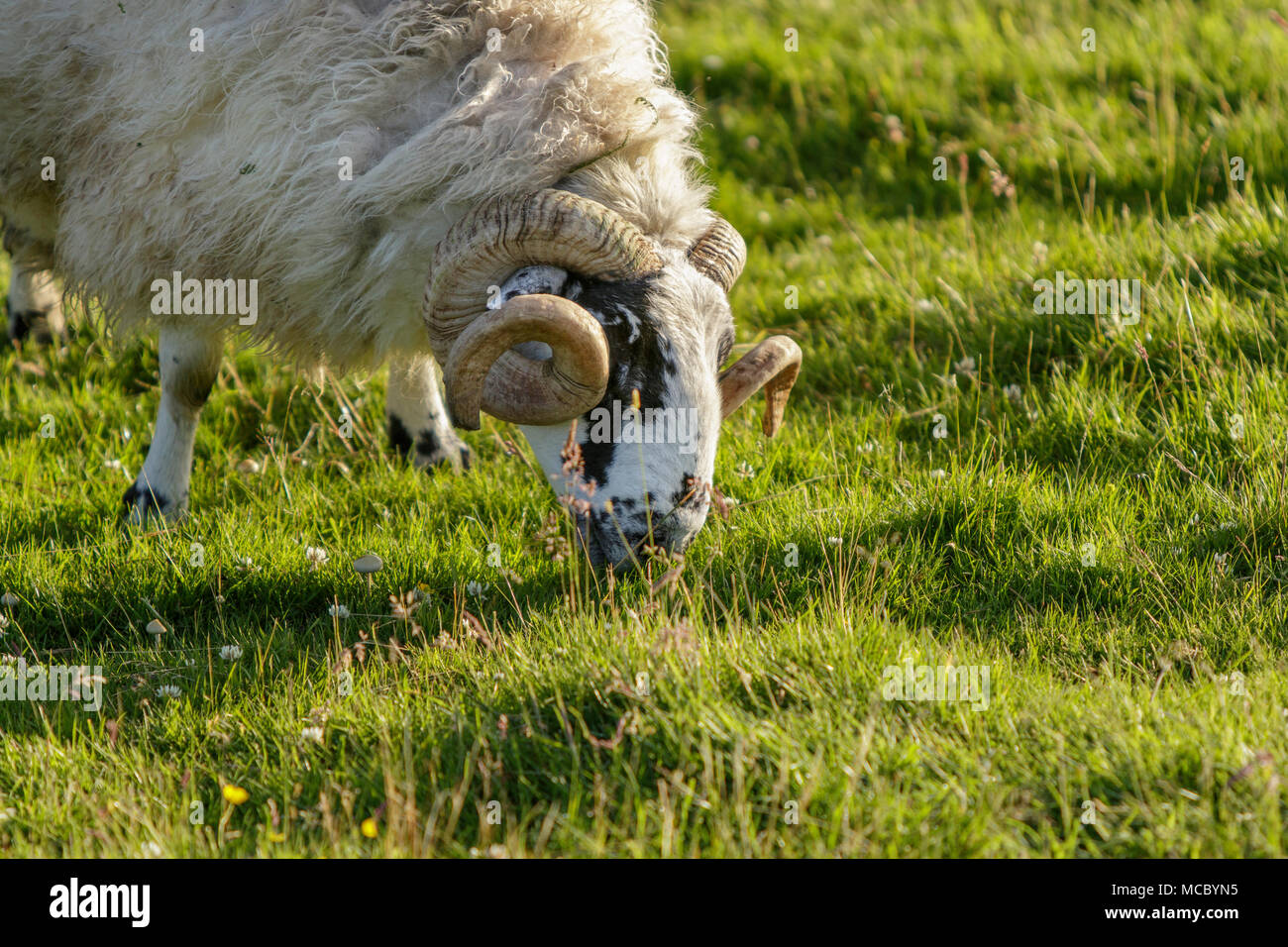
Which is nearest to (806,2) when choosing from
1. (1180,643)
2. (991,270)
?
(991,270)

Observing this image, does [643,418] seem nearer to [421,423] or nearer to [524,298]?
[524,298]

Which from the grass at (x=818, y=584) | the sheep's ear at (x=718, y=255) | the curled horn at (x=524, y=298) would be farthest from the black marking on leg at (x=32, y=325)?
the sheep's ear at (x=718, y=255)

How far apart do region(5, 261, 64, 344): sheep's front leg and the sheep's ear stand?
4.02 m

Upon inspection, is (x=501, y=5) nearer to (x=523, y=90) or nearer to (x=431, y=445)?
(x=523, y=90)

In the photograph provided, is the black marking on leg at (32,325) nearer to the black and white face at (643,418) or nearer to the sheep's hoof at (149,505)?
the sheep's hoof at (149,505)

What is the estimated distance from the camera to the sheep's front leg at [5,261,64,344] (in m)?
6.48

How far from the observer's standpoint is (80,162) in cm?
470

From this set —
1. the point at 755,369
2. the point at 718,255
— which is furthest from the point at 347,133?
the point at 755,369

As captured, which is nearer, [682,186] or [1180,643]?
[1180,643]

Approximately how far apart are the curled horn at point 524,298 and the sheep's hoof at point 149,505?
5.43ft

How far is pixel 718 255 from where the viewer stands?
4.23 metres

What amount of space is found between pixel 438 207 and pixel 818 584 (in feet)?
6.07

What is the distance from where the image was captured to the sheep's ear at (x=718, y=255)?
4.20 meters
